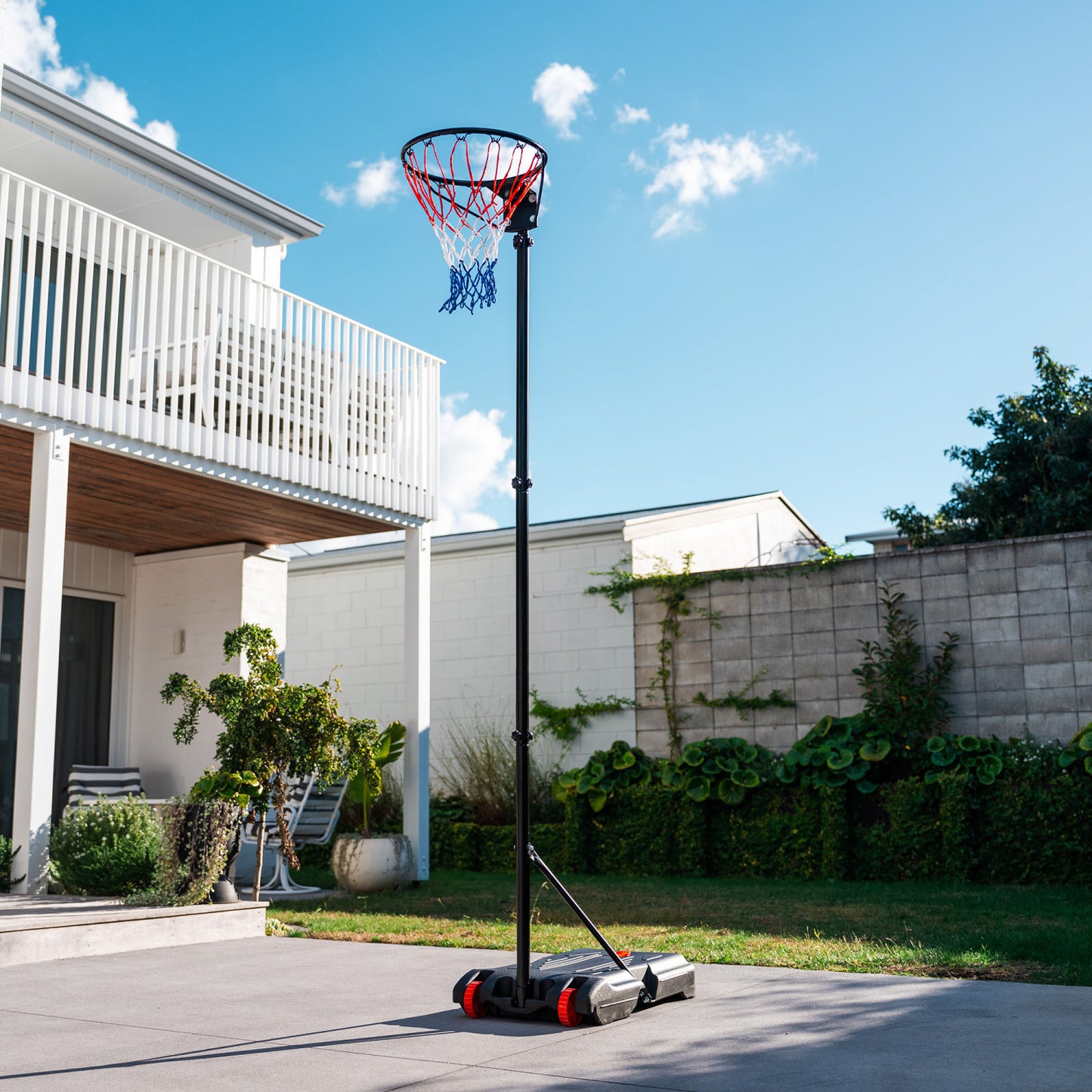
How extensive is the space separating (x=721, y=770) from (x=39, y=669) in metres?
5.68

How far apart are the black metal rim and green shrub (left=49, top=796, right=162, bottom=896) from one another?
13.5 feet

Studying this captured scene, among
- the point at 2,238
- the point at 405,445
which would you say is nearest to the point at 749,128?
the point at 405,445

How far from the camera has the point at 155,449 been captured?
7.42 metres

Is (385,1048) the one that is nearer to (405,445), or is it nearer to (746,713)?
(405,445)

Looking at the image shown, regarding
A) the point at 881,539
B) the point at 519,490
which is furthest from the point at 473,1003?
the point at 881,539

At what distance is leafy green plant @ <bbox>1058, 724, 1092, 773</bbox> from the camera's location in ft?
27.7

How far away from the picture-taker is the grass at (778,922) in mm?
5086

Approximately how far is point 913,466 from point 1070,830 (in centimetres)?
886

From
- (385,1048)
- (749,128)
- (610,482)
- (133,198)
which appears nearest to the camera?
(385,1048)

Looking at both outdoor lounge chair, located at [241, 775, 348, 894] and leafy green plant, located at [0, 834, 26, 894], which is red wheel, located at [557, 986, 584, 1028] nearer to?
leafy green plant, located at [0, 834, 26, 894]

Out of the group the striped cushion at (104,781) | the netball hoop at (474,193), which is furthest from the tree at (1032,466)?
the netball hoop at (474,193)

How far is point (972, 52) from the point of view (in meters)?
9.78

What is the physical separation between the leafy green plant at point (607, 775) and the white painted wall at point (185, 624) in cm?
295

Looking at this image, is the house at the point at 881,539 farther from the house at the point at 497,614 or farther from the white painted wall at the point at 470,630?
the white painted wall at the point at 470,630
